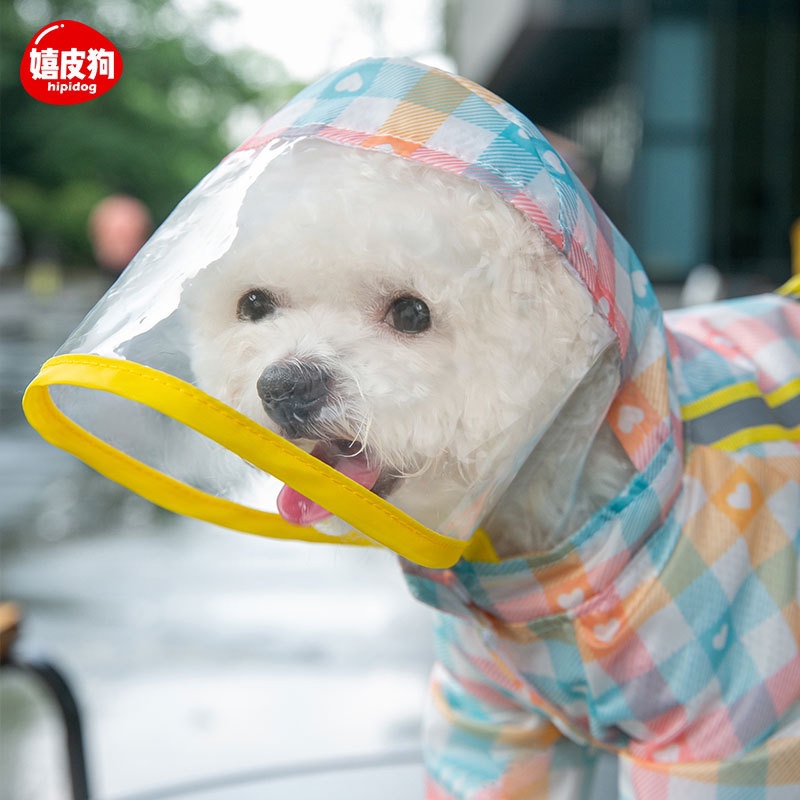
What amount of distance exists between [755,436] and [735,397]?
5 cm

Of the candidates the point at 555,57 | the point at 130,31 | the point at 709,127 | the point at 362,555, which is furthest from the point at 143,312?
the point at 555,57

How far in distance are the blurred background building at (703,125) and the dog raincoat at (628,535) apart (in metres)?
6.95

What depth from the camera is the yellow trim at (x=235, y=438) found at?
0.73 m

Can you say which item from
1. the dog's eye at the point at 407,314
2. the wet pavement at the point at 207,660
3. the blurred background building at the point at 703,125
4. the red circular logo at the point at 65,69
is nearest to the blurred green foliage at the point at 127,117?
the red circular logo at the point at 65,69

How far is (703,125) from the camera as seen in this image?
785 cm

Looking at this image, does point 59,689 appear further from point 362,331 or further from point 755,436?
point 755,436

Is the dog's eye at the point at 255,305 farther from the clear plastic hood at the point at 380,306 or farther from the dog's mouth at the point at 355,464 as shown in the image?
the dog's mouth at the point at 355,464

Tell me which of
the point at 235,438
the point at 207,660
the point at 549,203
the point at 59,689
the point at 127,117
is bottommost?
the point at 127,117

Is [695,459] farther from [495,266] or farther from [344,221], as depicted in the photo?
[344,221]

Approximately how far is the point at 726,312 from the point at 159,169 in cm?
1261

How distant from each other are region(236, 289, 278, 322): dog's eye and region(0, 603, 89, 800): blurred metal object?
2.29ft

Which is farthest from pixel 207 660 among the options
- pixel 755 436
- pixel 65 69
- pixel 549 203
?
pixel 549 203

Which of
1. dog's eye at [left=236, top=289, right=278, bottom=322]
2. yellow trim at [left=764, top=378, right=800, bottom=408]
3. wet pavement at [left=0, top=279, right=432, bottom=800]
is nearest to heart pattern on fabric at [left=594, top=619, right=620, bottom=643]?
yellow trim at [left=764, top=378, right=800, bottom=408]

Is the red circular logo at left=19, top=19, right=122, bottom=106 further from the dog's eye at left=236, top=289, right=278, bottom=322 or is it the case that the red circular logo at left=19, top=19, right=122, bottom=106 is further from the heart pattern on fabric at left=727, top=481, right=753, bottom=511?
the heart pattern on fabric at left=727, top=481, right=753, bottom=511
